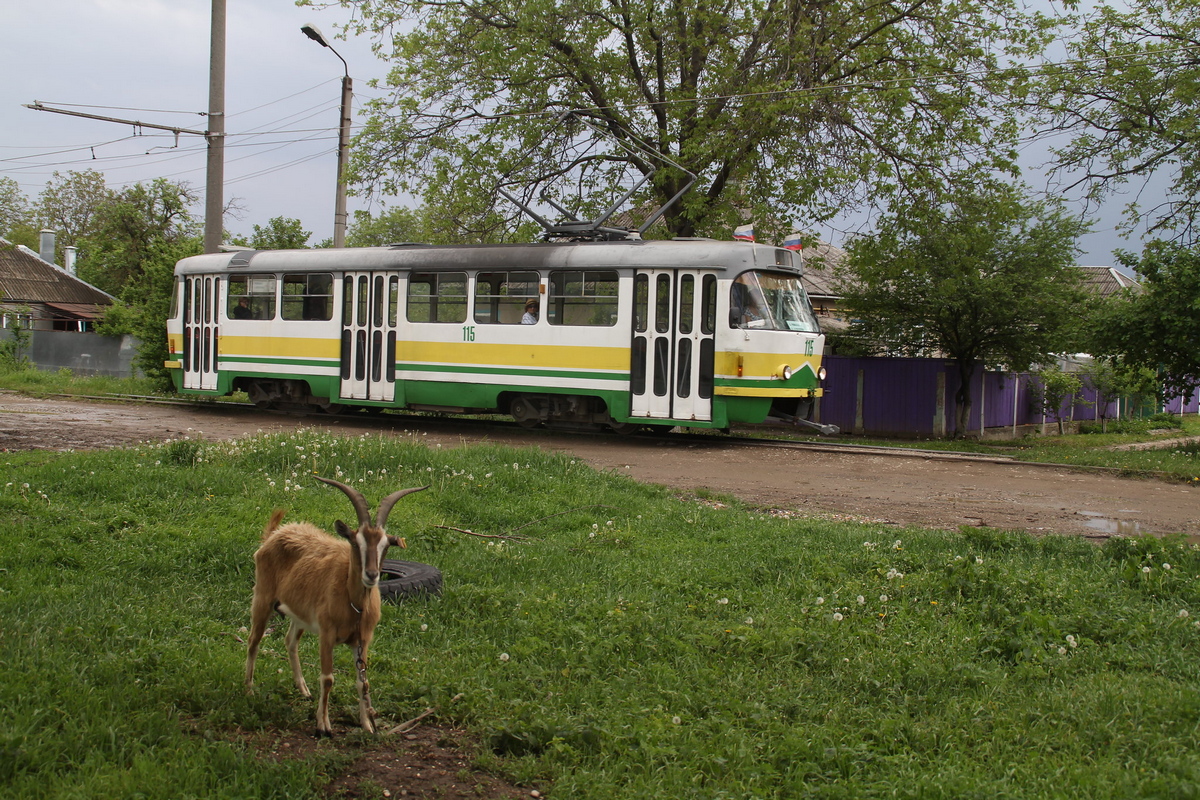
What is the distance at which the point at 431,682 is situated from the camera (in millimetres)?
4555

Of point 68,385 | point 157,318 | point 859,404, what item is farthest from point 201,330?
point 859,404

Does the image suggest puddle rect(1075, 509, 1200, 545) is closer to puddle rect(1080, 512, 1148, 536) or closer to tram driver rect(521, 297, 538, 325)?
puddle rect(1080, 512, 1148, 536)

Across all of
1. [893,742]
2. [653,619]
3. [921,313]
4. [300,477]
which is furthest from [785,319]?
[893,742]

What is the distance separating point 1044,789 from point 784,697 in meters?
1.19

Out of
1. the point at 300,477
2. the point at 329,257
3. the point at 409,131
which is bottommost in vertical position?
the point at 300,477

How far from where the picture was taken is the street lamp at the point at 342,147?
818 inches

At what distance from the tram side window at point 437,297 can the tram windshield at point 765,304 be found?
188 inches

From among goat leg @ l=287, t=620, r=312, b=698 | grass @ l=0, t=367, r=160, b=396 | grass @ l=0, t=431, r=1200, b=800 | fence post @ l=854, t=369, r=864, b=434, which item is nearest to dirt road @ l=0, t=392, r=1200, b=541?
grass @ l=0, t=431, r=1200, b=800

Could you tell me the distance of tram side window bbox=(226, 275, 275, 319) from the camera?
18.2m

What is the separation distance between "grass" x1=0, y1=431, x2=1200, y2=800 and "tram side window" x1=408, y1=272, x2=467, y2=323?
8407mm

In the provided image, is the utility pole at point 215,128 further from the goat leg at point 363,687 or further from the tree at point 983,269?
the goat leg at point 363,687

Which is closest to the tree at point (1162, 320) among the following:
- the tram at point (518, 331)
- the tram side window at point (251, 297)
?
the tram at point (518, 331)

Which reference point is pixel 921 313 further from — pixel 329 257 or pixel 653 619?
pixel 653 619

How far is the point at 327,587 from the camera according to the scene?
4.01 meters
